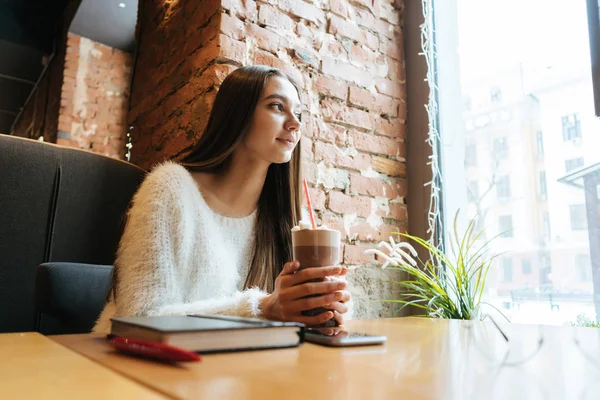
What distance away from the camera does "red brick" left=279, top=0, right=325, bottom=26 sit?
6.91ft

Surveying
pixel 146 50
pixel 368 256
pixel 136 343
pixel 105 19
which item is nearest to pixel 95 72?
pixel 105 19

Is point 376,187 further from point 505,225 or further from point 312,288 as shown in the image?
point 312,288

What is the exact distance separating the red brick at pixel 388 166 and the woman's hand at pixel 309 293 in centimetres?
144

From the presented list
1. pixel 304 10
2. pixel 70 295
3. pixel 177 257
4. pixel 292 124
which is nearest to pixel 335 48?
pixel 304 10

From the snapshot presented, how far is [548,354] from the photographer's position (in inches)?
22.9

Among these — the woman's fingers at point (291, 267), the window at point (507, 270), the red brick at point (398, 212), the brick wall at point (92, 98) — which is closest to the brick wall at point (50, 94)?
the brick wall at point (92, 98)

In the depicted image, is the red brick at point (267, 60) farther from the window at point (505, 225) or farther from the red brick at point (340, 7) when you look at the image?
the window at point (505, 225)

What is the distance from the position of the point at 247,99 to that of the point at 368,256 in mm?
981

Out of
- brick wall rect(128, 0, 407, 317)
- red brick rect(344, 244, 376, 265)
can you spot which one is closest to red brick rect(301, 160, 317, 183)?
brick wall rect(128, 0, 407, 317)

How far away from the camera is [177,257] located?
1.31m

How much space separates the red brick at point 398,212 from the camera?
7.78 ft

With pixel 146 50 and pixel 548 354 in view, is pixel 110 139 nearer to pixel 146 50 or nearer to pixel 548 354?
pixel 146 50

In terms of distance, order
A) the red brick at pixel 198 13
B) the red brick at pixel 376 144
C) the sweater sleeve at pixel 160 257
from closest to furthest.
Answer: the sweater sleeve at pixel 160 257, the red brick at pixel 198 13, the red brick at pixel 376 144

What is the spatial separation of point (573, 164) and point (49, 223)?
193 centimetres
